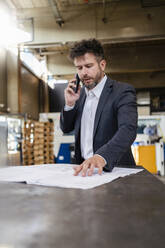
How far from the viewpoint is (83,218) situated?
1.31 feet

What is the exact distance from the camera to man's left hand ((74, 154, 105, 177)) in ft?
2.92

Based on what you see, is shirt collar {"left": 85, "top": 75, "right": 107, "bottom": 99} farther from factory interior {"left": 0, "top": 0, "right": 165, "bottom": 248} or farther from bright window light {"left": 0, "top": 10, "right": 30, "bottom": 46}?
bright window light {"left": 0, "top": 10, "right": 30, "bottom": 46}

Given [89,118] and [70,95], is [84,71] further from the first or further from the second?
[89,118]

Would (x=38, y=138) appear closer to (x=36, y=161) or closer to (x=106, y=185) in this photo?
(x=36, y=161)

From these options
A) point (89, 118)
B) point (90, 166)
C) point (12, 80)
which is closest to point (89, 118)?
point (89, 118)

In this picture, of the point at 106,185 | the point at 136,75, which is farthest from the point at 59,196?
the point at 136,75

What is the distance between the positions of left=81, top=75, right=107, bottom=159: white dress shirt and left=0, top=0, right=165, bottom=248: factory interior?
1.70ft

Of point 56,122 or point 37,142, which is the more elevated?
point 56,122

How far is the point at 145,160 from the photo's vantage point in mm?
6707

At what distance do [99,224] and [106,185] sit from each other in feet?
1.21

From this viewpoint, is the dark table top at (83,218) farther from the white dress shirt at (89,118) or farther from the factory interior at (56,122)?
the white dress shirt at (89,118)

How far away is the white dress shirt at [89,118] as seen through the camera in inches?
59.8

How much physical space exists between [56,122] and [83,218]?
7.76 m

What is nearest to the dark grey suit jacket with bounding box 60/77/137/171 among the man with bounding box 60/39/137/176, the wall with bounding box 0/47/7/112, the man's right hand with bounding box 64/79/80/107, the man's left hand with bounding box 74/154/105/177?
the man with bounding box 60/39/137/176
